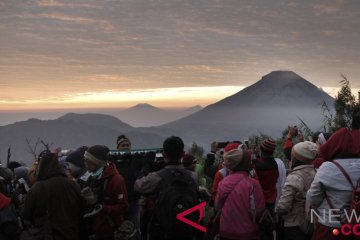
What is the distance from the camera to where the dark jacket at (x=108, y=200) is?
195 inches

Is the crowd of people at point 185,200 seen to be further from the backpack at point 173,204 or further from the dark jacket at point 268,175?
the dark jacket at point 268,175

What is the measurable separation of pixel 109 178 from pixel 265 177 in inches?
82.0

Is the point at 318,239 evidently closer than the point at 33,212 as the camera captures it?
Yes

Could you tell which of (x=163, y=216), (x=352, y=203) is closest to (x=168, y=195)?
(x=163, y=216)

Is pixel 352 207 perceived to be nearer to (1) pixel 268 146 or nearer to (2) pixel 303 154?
(2) pixel 303 154

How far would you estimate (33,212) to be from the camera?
4711 mm

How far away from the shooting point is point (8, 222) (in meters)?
5.02

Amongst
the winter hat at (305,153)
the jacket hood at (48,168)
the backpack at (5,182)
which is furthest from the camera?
the backpack at (5,182)

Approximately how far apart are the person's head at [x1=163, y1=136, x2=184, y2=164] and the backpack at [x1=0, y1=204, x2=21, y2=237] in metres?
1.89

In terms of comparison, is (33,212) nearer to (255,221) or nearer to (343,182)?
(255,221)

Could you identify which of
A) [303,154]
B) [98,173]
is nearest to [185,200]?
[98,173]

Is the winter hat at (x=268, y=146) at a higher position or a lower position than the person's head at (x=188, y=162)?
higher

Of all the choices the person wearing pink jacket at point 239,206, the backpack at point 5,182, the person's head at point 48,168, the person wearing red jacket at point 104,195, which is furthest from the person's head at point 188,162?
the backpack at point 5,182

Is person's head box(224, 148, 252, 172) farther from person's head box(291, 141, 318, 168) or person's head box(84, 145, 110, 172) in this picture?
person's head box(84, 145, 110, 172)
